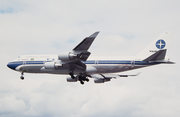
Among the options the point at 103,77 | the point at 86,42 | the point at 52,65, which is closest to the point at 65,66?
the point at 52,65

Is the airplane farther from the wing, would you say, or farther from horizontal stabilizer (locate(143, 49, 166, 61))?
the wing

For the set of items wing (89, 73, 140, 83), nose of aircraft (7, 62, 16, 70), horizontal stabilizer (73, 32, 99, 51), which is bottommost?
wing (89, 73, 140, 83)

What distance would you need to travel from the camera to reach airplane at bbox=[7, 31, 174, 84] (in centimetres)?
3449

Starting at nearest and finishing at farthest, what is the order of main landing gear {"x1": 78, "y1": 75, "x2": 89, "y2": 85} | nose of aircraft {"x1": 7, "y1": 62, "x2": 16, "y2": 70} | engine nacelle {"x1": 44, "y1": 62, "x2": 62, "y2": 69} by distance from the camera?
engine nacelle {"x1": 44, "y1": 62, "x2": 62, "y2": 69} < main landing gear {"x1": 78, "y1": 75, "x2": 89, "y2": 85} < nose of aircraft {"x1": 7, "y1": 62, "x2": 16, "y2": 70}

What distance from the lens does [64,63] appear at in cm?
3669

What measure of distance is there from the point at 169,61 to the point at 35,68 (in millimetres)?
20828

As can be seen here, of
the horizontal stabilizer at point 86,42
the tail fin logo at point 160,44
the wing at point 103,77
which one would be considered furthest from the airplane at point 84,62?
the wing at point 103,77

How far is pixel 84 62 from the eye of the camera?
39812 mm

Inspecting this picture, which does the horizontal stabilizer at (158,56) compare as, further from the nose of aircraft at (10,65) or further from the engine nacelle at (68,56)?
the nose of aircraft at (10,65)

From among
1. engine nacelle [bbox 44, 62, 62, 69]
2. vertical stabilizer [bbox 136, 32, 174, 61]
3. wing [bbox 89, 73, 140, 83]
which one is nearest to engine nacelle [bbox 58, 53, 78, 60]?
engine nacelle [bbox 44, 62, 62, 69]

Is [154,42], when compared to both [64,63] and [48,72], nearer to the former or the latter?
[64,63]

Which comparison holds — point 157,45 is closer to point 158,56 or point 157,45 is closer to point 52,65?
point 158,56

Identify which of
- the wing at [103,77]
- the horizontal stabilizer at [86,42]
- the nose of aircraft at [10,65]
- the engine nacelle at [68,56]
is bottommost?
the wing at [103,77]

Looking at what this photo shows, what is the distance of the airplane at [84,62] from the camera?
113 ft
